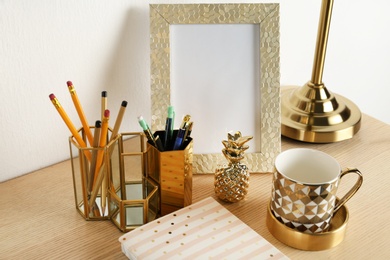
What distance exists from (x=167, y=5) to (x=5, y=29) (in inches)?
10.1

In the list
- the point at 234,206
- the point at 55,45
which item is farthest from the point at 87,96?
the point at 234,206

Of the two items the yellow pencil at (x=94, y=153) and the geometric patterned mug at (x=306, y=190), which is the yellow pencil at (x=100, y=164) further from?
the geometric patterned mug at (x=306, y=190)

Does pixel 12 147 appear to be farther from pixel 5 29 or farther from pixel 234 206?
pixel 234 206

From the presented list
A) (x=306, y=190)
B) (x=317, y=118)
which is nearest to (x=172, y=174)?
(x=306, y=190)

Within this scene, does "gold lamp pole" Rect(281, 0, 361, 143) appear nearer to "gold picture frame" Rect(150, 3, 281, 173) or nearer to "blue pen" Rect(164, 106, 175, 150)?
"gold picture frame" Rect(150, 3, 281, 173)

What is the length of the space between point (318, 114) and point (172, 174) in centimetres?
36

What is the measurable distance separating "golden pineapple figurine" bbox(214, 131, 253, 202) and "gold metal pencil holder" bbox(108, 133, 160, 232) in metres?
0.11

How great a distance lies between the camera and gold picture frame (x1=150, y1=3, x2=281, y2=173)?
0.90 metres

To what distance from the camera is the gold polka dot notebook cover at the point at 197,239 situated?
730mm

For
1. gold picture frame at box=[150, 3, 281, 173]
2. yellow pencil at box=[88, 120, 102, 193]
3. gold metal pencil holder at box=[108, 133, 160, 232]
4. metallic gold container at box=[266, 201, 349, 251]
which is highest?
gold picture frame at box=[150, 3, 281, 173]

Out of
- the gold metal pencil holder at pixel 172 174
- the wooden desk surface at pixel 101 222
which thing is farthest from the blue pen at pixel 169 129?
the wooden desk surface at pixel 101 222

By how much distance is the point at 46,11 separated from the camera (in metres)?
0.86

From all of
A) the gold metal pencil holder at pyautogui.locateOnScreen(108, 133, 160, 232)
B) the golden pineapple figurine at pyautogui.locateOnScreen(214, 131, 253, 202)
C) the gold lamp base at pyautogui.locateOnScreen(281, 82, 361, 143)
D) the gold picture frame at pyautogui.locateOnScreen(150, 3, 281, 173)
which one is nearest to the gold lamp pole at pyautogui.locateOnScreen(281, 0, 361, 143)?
the gold lamp base at pyautogui.locateOnScreen(281, 82, 361, 143)

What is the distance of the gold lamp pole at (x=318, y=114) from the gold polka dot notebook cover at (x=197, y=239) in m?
0.29
